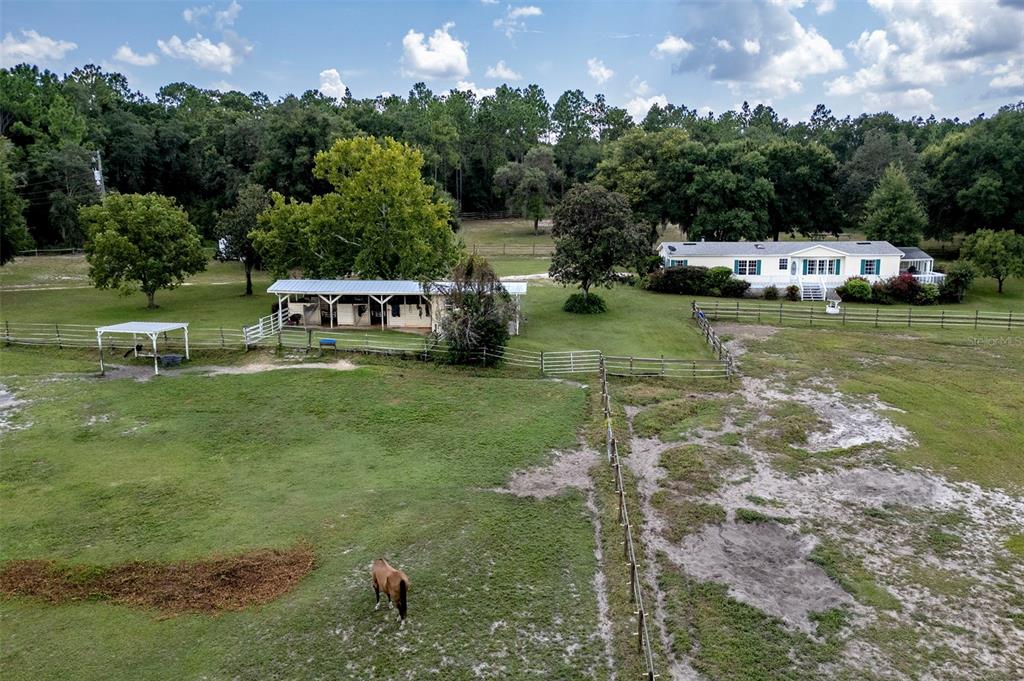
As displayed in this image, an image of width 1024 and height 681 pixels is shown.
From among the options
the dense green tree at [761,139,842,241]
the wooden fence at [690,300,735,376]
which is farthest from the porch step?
the dense green tree at [761,139,842,241]

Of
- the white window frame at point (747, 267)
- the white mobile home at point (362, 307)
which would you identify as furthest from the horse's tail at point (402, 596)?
the white window frame at point (747, 267)

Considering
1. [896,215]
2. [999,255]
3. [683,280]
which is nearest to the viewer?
[999,255]

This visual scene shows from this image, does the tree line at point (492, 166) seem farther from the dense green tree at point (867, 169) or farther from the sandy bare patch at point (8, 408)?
the sandy bare patch at point (8, 408)

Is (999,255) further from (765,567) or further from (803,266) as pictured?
(765,567)

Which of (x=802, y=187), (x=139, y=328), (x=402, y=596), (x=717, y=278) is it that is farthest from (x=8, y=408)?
(x=802, y=187)

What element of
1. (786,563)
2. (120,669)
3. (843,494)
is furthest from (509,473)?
(120,669)

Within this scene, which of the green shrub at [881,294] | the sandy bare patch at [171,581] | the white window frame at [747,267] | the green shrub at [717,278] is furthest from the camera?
the white window frame at [747,267]
